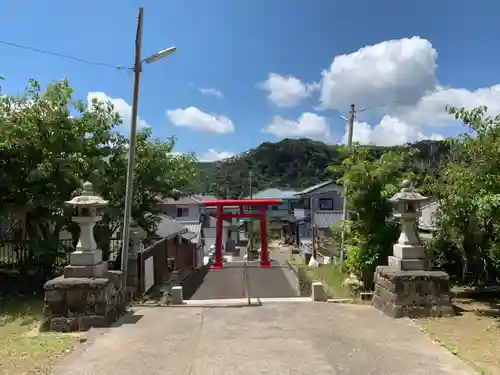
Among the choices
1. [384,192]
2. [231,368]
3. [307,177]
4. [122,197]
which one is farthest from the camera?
[307,177]

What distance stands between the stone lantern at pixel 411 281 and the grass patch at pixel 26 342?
5.35m

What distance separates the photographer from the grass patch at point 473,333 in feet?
16.9

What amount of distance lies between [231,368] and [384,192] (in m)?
5.82

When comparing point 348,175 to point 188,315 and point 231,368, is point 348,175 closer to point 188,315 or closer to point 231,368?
point 188,315

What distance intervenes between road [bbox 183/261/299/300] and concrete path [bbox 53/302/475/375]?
770 cm

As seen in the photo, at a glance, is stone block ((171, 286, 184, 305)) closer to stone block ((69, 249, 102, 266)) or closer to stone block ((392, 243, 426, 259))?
stone block ((69, 249, 102, 266))

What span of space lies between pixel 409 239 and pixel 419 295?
103 centimetres

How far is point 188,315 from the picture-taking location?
7.72 meters

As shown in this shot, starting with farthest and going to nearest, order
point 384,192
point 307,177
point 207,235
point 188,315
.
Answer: point 307,177
point 207,235
point 384,192
point 188,315

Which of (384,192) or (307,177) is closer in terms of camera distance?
(384,192)

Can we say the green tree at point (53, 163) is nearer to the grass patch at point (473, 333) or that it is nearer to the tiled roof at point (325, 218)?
the grass patch at point (473, 333)

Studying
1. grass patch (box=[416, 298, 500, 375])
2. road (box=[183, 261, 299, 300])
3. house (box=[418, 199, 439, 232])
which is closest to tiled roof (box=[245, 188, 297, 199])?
road (box=[183, 261, 299, 300])

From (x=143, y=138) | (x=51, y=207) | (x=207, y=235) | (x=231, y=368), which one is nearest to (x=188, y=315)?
(x=231, y=368)

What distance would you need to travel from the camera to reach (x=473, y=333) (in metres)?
6.29
